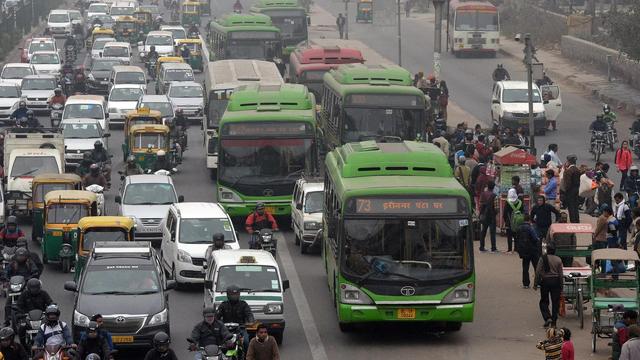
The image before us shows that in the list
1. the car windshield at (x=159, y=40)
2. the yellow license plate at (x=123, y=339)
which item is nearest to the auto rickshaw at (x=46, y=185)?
the yellow license plate at (x=123, y=339)

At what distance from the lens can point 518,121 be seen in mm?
54406

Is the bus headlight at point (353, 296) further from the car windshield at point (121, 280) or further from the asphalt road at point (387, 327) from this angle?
the car windshield at point (121, 280)

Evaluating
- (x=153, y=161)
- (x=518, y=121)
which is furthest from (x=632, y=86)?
(x=153, y=161)

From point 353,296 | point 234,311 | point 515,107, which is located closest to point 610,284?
point 353,296

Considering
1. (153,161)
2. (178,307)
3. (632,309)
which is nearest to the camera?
(632,309)

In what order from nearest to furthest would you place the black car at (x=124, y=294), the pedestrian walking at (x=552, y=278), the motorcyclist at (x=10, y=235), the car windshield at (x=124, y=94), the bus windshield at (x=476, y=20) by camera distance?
1. the black car at (x=124, y=294)
2. the pedestrian walking at (x=552, y=278)
3. the motorcyclist at (x=10, y=235)
4. the car windshield at (x=124, y=94)
5. the bus windshield at (x=476, y=20)

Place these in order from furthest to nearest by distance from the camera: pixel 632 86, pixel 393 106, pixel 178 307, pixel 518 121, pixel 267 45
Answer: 1. pixel 632 86
2. pixel 267 45
3. pixel 518 121
4. pixel 393 106
5. pixel 178 307

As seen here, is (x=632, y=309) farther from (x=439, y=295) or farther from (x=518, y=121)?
(x=518, y=121)

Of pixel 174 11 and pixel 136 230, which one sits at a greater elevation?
pixel 136 230

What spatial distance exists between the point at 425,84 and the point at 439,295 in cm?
2975

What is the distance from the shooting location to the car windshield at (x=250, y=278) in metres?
26.2

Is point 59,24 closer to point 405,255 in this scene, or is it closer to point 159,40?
point 159,40

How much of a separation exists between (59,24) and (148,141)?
1887 inches

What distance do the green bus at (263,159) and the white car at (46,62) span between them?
1240 inches
